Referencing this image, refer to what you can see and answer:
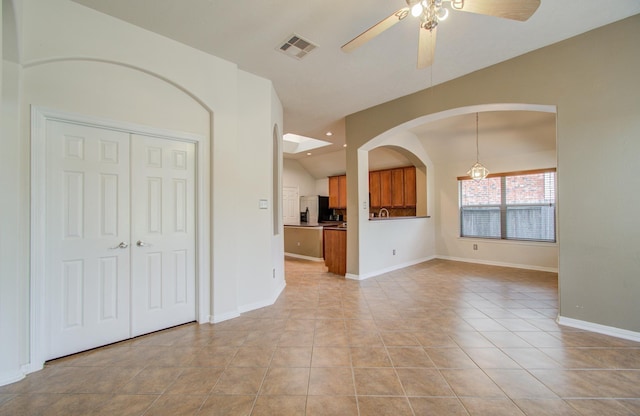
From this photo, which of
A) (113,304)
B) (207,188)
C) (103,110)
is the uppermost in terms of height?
(103,110)

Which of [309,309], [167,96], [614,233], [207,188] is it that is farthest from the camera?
[309,309]

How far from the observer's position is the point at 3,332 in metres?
1.93

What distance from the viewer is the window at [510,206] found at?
5465mm

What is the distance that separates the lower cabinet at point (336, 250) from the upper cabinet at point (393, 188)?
2.90m

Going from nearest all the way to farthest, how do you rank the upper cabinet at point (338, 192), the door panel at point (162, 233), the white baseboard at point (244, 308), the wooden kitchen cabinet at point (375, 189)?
the door panel at point (162, 233) → the white baseboard at point (244, 308) → the wooden kitchen cabinet at point (375, 189) → the upper cabinet at point (338, 192)

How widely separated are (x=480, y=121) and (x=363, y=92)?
8.59 feet

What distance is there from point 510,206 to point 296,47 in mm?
5763

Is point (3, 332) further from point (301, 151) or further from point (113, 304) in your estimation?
point (301, 151)

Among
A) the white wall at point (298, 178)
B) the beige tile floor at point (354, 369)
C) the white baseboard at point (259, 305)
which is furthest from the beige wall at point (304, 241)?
the beige tile floor at point (354, 369)

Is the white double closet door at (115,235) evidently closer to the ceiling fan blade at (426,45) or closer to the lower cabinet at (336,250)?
the ceiling fan blade at (426,45)

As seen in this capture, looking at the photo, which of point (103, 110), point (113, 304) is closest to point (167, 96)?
point (103, 110)

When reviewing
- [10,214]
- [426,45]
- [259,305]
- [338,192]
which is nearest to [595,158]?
[426,45]

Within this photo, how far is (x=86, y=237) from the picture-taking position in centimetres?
240

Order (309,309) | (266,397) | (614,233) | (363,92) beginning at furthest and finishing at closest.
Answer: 1. (363,92)
2. (309,309)
3. (614,233)
4. (266,397)
